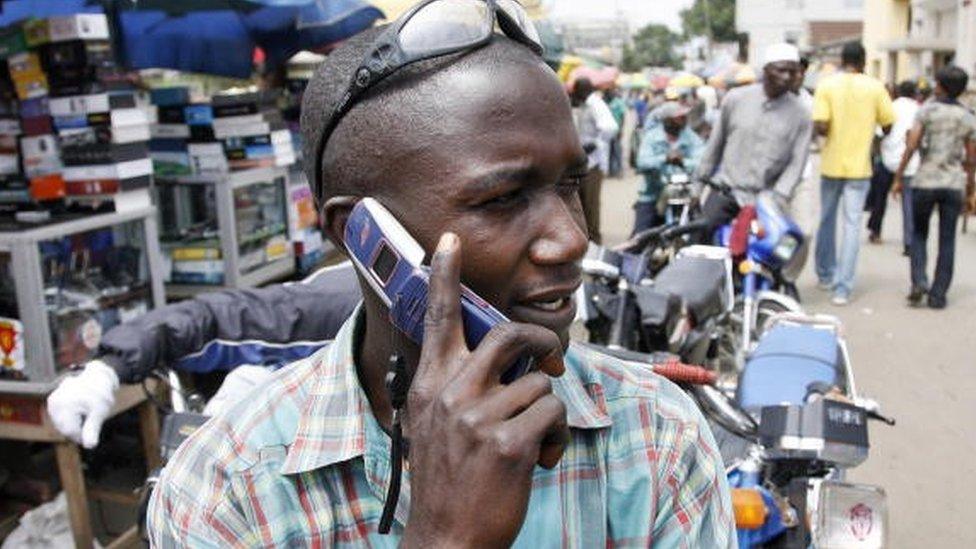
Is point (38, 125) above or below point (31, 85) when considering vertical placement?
below

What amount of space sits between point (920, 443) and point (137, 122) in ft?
13.6

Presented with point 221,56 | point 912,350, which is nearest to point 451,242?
point 221,56

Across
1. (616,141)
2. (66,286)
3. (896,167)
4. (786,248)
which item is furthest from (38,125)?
(616,141)

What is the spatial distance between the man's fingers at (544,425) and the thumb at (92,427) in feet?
7.02

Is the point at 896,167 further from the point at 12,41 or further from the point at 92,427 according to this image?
the point at 92,427

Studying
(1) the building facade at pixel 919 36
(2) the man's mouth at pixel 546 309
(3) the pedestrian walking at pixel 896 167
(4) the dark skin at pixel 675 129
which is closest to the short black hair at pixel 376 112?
(2) the man's mouth at pixel 546 309

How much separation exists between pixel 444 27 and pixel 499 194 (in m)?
0.24

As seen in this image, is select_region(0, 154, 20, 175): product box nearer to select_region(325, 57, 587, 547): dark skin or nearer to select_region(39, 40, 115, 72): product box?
select_region(39, 40, 115, 72): product box

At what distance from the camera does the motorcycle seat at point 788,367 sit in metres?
2.89

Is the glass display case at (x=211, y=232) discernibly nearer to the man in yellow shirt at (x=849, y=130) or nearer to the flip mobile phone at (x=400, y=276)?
the flip mobile phone at (x=400, y=276)

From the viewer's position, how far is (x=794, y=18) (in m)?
60.8

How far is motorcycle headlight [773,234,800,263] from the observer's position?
5535 millimetres

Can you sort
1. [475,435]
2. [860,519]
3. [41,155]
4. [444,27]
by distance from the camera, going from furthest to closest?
[41,155] → [860,519] → [444,27] → [475,435]

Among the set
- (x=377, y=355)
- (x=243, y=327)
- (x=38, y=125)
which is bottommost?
(x=243, y=327)
